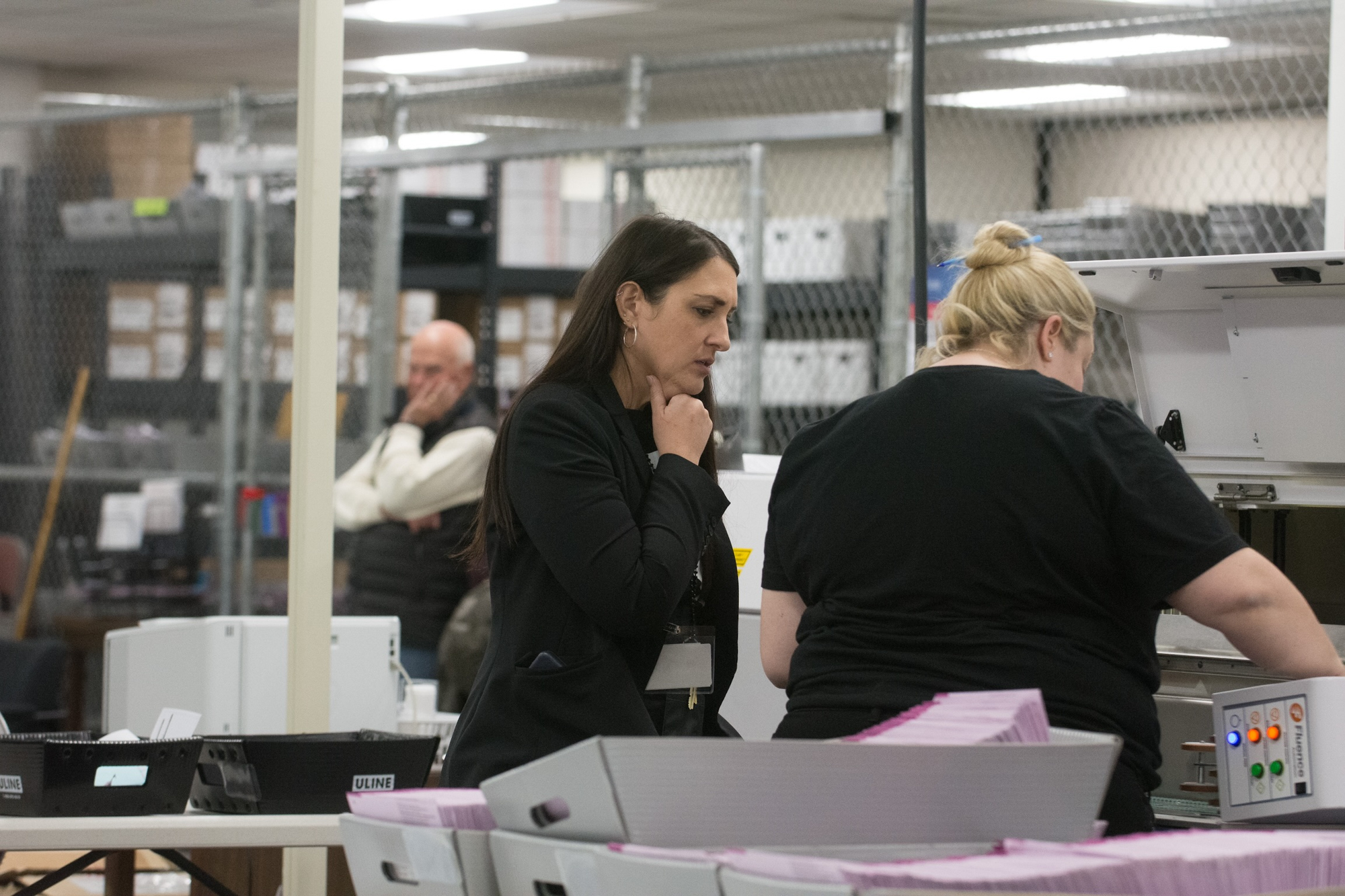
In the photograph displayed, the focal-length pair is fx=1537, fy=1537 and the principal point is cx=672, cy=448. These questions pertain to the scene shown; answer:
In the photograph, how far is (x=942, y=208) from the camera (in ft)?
31.1

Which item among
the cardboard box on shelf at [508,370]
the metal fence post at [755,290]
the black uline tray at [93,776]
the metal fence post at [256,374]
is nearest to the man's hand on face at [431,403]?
the metal fence post at [755,290]

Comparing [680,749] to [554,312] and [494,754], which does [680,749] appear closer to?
[494,754]

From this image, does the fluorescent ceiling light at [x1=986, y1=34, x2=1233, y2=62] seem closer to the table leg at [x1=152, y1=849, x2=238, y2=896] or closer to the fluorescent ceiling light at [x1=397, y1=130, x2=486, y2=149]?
the fluorescent ceiling light at [x1=397, y1=130, x2=486, y2=149]

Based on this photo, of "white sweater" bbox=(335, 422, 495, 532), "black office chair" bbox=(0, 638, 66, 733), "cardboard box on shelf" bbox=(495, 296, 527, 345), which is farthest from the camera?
"cardboard box on shelf" bbox=(495, 296, 527, 345)

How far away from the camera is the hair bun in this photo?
174 cm

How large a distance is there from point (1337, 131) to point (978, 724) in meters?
2.25

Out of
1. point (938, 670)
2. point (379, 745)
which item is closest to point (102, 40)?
point (379, 745)

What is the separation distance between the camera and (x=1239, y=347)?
6.96ft

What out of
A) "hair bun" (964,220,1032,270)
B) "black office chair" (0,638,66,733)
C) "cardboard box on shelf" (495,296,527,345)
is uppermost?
"cardboard box on shelf" (495,296,527,345)

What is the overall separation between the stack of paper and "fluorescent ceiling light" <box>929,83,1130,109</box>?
24.6ft

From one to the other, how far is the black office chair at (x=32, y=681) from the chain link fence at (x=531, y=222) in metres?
0.72

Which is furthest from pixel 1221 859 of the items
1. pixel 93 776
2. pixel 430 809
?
pixel 93 776

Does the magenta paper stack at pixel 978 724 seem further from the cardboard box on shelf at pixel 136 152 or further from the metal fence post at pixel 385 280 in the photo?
the cardboard box on shelf at pixel 136 152

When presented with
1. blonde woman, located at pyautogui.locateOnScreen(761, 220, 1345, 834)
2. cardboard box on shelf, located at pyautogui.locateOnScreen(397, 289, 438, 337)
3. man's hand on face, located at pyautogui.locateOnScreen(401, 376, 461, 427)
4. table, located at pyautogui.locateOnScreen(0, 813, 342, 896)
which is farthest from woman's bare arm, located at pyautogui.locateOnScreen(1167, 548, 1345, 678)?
cardboard box on shelf, located at pyautogui.locateOnScreen(397, 289, 438, 337)
